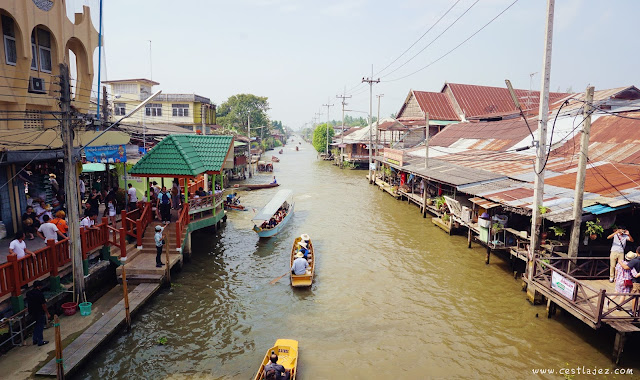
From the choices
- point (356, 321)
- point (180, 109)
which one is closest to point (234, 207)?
point (356, 321)

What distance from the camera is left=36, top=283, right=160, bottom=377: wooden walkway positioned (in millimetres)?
9133

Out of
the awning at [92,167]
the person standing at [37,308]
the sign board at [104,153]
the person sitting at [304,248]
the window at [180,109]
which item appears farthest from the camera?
the window at [180,109]

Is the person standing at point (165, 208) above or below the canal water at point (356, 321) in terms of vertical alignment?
above

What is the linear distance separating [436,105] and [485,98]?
249 inches

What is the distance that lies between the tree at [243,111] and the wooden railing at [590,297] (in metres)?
67.9

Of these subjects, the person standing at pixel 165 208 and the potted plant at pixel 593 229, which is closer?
the potted plant at pixel 593 229

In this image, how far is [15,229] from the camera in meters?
14.8

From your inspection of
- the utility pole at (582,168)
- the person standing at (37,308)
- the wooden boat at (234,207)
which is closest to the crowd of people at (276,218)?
the wooden boat at (234,207)

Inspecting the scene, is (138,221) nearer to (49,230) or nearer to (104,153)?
(104,153)

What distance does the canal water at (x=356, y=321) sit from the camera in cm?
1031

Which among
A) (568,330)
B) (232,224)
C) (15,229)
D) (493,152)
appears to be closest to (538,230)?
(568,330)

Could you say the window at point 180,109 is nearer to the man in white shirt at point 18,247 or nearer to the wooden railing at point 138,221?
the wooden railing at point 138,221

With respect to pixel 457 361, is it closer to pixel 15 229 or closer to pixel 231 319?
pixel 231 319

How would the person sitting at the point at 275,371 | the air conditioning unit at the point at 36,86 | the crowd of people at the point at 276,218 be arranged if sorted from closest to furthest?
the person sitting at the point at 275,371, the air conditioning unit at the point at 36,86, the crowd of people at the point at 276,218
